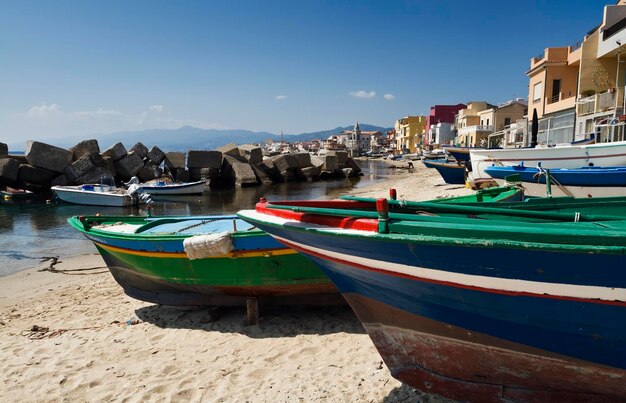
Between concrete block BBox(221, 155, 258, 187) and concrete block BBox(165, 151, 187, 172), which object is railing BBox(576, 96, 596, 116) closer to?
concrete block BBox(221, 155, 258, 187)

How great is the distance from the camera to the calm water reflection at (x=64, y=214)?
13.3 metres

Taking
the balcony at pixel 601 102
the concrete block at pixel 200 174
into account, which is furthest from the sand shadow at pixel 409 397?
the concrete block at pixel 200 174

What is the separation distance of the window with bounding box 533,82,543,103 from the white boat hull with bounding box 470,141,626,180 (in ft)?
61.1

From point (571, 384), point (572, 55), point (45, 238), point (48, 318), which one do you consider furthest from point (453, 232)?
point (572, 55)

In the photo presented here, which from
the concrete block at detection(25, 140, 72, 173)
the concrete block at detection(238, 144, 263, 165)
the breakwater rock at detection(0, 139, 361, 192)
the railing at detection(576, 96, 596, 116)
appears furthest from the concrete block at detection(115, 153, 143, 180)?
the railing at detection(576, 96, 596, 116)

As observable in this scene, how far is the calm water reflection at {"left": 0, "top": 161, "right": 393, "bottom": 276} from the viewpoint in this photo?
13.3 meters

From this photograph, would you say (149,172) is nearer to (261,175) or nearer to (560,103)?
(261,175)

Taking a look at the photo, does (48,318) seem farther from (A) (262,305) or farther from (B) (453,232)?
(B) (453,232)

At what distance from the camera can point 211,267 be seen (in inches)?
229

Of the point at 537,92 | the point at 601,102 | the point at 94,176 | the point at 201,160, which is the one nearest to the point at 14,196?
the point at 94,176

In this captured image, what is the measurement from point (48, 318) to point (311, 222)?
594cm

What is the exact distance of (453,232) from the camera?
281 centimetres

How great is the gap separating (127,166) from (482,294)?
3313 centimetres

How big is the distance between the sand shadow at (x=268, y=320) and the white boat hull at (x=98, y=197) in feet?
59.4
